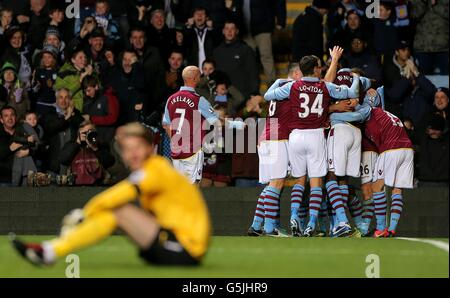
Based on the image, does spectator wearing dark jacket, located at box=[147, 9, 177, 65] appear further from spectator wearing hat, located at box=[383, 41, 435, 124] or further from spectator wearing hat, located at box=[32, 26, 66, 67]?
spectator wearing hat, located at box=[383, 41, 435, 124]

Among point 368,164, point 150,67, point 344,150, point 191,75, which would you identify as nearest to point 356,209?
point 368,164

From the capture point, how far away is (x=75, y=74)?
21141mm

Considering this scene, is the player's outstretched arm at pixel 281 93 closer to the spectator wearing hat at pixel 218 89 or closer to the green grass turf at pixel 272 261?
the green grass turf at pixel 272 261

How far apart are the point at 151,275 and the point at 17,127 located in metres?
9.11

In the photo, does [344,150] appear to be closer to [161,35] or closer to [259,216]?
[259,216]

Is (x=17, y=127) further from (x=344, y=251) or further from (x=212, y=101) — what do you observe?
(x=344, y=251)

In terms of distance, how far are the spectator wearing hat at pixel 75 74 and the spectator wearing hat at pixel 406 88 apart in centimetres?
495

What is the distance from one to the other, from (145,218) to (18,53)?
489 inches

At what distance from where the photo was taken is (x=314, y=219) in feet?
55.2

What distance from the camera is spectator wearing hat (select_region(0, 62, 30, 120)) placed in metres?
20.9

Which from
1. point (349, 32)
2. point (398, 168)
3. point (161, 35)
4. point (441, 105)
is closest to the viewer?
point (398, 168)

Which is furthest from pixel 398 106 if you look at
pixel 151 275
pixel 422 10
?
pixel 151 275

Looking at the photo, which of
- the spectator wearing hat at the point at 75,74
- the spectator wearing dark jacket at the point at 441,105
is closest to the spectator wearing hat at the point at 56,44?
the spectator wearing hat at the point at 75,74

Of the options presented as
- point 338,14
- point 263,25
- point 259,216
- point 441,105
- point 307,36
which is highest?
point 338,14
